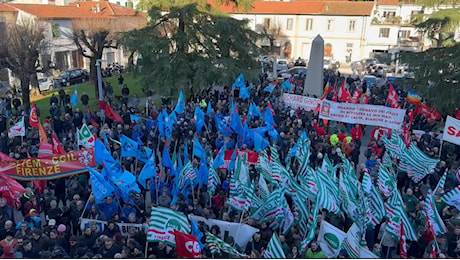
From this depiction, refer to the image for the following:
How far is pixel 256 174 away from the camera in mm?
10406

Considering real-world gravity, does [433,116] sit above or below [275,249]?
above

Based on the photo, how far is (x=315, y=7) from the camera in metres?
49.5

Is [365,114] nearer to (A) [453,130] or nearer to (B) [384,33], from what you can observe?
(A) [453,130]

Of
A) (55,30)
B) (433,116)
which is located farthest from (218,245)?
(55,30)

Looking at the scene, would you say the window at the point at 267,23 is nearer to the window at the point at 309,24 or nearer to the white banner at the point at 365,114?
the window at the point at 309,24

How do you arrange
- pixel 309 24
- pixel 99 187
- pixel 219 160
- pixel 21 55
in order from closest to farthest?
pixel 99 187, pixel 219 160, pixel 21 55, pixel 309 24

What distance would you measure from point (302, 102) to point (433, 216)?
342 inches

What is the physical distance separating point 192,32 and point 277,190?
15.0 metres

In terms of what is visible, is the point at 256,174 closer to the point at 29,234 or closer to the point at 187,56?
the point at 29,234

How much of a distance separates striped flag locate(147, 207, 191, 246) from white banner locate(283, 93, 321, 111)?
31.6 feet

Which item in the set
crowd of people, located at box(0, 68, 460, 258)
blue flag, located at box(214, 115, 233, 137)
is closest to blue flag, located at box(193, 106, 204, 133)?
crowd of people, located at box(0, 68, 460, 258)

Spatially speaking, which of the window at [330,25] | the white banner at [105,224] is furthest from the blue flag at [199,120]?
the window at [330,25]

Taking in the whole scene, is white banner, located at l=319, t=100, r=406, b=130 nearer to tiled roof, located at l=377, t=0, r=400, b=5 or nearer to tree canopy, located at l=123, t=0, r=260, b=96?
tree canopy, located at l=123, t=0, r=260, b=96

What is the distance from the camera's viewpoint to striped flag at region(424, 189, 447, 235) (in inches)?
295
